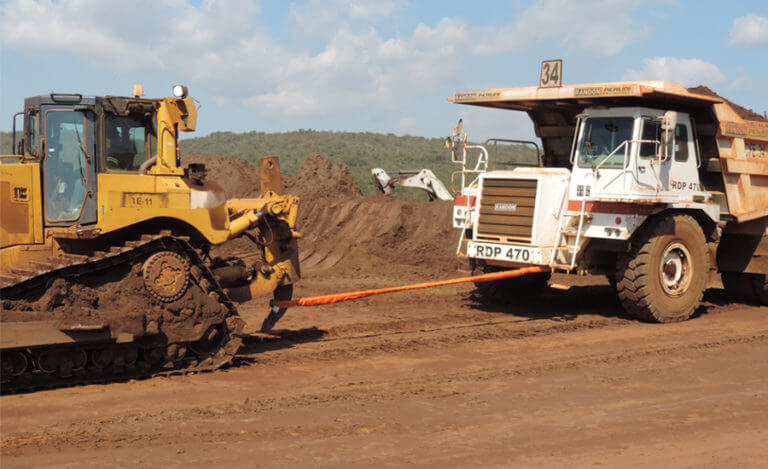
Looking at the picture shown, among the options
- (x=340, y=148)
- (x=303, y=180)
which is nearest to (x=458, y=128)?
(x=303, y=180)

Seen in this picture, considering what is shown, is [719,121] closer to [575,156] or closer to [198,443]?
[575,156]

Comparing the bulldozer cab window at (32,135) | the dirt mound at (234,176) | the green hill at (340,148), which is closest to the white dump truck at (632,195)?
the bulldozer cab window at (32,135)

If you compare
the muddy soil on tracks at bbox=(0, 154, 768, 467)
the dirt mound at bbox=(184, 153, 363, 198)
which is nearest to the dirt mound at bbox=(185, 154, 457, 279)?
the dirt mound at bbox=(184, 153, 363, 198)

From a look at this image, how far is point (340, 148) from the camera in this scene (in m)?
75.4

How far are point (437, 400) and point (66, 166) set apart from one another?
4390 millimetres

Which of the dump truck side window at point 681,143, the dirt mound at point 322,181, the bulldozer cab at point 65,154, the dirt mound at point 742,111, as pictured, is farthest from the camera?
the dirt mound at point 322,181

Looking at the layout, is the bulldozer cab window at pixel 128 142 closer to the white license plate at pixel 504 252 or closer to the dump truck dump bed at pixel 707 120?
the white license plate at pixel 504 252

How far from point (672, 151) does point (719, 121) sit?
3.44ft

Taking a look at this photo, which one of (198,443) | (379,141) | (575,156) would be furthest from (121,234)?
(379,141)

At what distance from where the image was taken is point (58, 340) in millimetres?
6996

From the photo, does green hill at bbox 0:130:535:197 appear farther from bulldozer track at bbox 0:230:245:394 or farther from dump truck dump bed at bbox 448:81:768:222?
bulldozer track at bbox 0:230:245:394

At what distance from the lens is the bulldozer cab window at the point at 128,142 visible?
7.82 meters

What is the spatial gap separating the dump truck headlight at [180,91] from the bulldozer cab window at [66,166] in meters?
0.97

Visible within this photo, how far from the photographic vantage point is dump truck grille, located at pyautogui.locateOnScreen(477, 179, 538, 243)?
36.3ft
